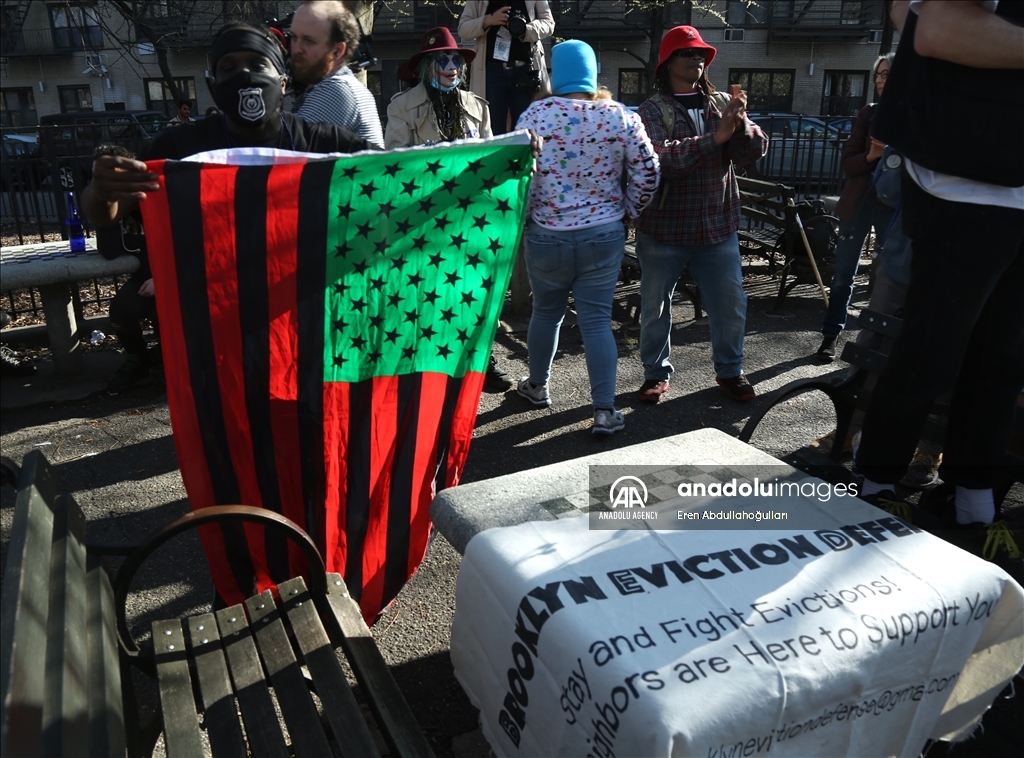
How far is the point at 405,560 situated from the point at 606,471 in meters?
0.79

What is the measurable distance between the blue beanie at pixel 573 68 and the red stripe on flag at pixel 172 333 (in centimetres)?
235

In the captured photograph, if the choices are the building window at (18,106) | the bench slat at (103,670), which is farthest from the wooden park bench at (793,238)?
the building window at (18,106)

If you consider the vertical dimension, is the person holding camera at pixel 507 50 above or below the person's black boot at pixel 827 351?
above

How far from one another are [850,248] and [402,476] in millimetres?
4355

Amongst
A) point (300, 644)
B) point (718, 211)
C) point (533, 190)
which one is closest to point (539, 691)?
point (300, 644)

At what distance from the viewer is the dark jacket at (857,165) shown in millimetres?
5980

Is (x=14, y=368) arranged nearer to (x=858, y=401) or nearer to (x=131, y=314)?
(x=131, y=314)

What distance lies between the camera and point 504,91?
22.4 ft

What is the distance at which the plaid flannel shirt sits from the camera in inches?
188

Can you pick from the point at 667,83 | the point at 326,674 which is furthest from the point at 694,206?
the point at 326,674

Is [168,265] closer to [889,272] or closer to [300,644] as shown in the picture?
[300,644]

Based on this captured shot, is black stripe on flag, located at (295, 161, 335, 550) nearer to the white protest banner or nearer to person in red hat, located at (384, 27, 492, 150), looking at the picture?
the white protest banner

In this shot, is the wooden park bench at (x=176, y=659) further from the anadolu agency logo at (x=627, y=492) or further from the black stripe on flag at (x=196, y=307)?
the anadolu agency logo at (x=627, y=492)

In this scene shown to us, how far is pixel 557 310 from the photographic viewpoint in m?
4.84
